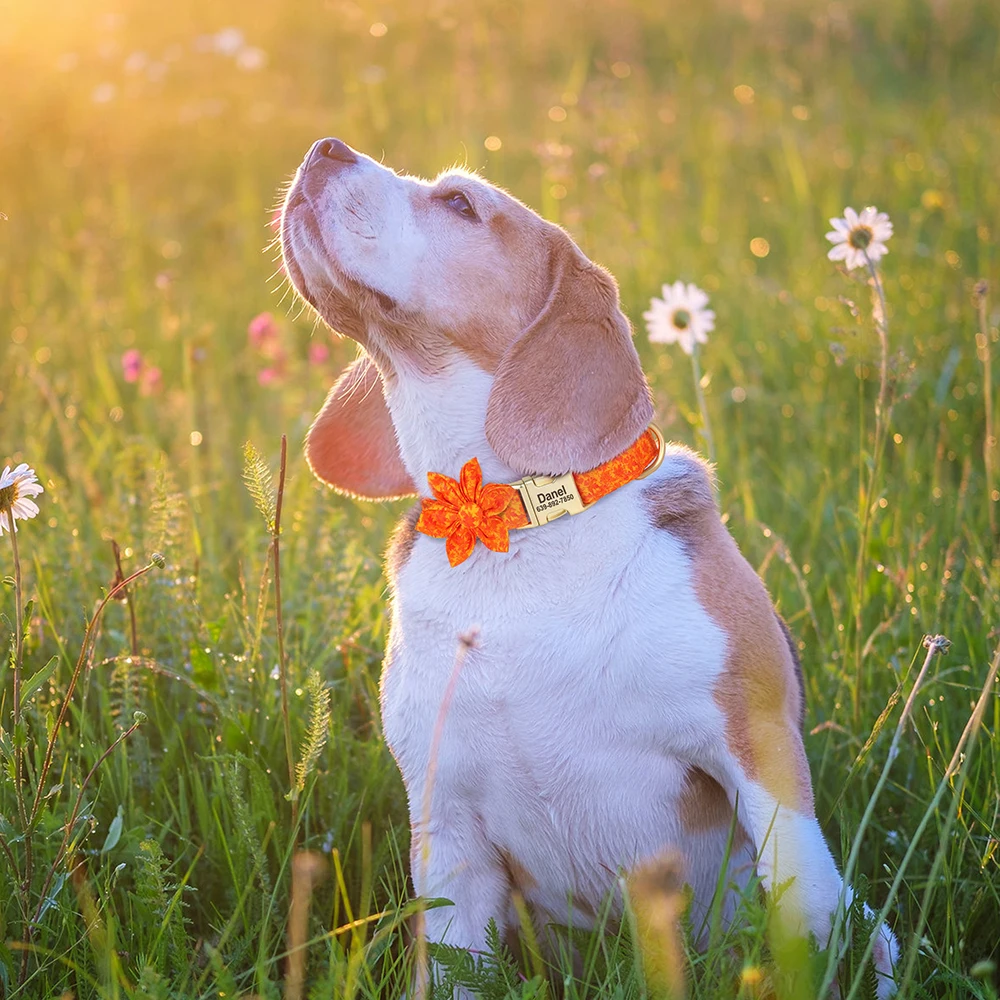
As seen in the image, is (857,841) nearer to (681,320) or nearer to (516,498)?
(516,498)

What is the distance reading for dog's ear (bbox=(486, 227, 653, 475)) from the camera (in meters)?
2.42

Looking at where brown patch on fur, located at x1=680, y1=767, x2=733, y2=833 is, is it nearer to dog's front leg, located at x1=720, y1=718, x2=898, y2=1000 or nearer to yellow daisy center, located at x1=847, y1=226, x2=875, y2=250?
dog's front leg, located at x1=720, y1=718, x2=898, y2=1000

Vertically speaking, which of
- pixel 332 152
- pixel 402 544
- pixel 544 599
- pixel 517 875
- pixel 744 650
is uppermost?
pixel 332 152

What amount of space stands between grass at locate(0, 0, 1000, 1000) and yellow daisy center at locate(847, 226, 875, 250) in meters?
0.11

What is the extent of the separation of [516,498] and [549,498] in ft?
0.23

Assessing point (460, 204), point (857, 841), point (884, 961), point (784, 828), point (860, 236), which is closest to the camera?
point (857, 841)

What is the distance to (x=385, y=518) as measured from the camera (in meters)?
4.49

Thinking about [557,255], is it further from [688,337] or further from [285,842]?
[285,842]

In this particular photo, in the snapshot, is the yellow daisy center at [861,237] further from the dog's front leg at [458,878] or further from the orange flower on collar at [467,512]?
the dog's front leg at [458,878]

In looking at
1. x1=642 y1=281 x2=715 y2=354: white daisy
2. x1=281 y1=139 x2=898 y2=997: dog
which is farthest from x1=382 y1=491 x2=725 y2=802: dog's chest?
x1=642 y1=281 x2=715 y2=354: white daisy

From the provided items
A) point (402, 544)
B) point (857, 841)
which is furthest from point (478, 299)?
point (857, 841)

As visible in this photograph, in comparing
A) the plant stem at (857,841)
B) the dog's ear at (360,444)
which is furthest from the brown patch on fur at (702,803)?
the dog's ear at (360,444)

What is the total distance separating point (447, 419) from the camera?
261 centimetres

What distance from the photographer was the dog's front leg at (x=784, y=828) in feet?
7.40
